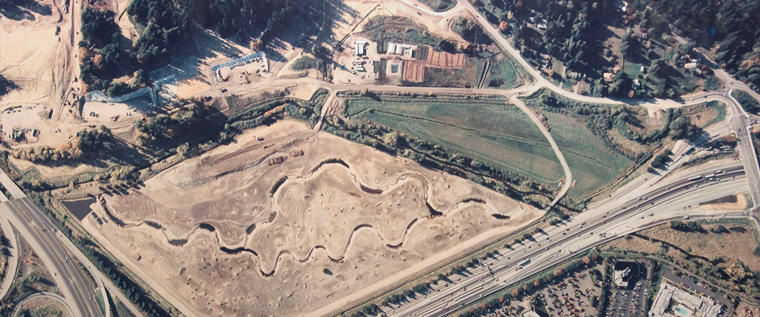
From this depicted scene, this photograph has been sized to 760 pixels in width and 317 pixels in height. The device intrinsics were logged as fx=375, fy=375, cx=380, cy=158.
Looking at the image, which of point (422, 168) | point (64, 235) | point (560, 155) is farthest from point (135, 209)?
point (560, 155)

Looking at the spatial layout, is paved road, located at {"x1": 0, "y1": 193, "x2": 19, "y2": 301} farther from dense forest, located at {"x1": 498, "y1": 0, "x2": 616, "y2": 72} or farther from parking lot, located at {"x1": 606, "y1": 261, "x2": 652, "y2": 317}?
parking lot, located at {"x1": 606, "y1": 261, "x2": 652, "y2": 317}

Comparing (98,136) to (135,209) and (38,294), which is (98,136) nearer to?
(135,209)

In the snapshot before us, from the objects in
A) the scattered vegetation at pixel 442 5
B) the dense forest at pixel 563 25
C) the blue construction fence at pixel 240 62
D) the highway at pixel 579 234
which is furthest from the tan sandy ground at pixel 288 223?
the scattered vegetation at pixel 442 5

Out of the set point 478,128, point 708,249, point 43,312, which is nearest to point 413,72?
point 478,128

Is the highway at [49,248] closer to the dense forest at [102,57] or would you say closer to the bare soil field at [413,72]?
the dense forest at [102,57]

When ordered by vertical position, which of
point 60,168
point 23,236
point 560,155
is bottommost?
point 23,236

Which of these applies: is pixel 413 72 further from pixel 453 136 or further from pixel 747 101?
pixel 747 101
